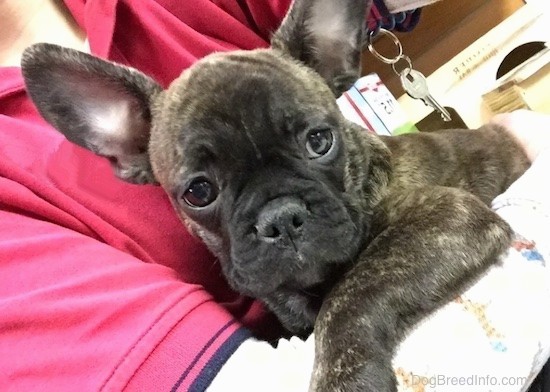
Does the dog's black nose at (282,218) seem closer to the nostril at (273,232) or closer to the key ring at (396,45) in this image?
the nostril at (273,232)

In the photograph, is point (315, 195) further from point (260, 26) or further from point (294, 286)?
point (260, 26)

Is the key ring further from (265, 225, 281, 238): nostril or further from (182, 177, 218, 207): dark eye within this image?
(265, 225, 281, 238): nostril

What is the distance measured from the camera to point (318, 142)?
1.38 meters

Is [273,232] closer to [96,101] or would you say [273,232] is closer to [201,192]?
[201,192]

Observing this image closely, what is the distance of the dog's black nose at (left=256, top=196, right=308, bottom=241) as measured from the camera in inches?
47.6

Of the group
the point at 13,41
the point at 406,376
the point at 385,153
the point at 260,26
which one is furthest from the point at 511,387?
the point at 13,41

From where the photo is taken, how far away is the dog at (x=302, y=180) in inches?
47.3

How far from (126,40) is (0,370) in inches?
42.4

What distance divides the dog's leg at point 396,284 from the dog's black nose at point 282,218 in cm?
16

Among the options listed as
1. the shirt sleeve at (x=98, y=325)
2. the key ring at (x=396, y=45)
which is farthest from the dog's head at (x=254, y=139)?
the key ring at (x=396, y=45)

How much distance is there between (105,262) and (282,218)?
1.17 ft

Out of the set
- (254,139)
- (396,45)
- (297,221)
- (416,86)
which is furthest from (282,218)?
(396,45)

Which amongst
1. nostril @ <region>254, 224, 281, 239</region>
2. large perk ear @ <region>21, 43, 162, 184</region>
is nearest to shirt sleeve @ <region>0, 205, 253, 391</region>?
nostril @ <region>254, 224, 281, 239</region>

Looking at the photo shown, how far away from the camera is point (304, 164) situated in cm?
133
